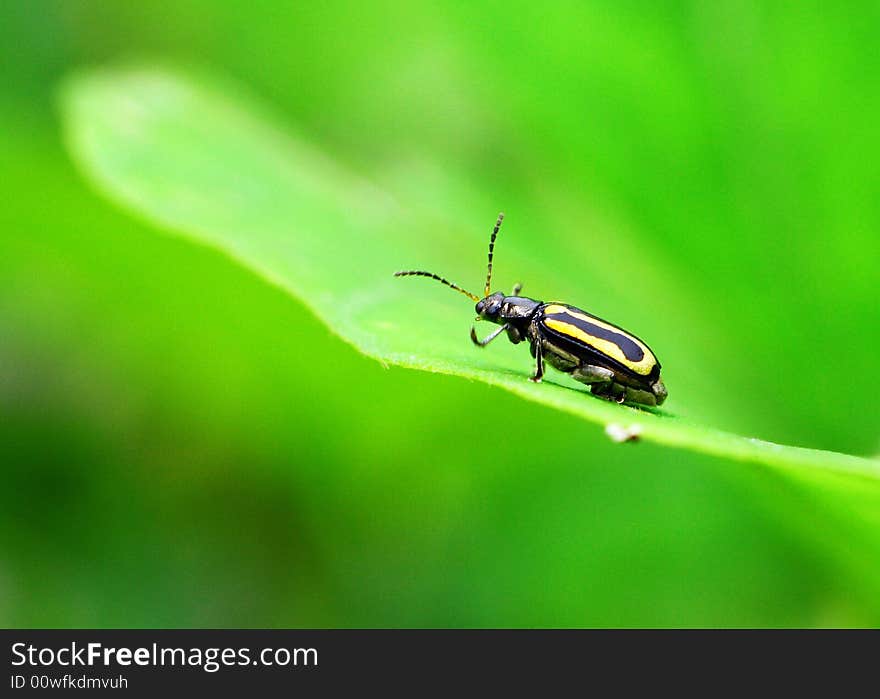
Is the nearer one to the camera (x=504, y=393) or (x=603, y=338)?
(x=603, y=338)

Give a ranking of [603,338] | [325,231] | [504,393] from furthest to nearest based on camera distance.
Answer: [504,393], [325,231], [603,338]

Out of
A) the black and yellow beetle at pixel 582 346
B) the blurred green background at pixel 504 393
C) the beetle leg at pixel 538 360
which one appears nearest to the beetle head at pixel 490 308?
the black and yellow beetle at pixel 582 346

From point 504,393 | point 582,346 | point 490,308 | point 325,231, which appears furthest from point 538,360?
point 325,231

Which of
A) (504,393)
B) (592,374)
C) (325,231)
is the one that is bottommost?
(592,374)

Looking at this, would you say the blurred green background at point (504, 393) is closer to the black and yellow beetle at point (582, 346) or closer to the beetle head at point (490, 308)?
the black and yellow beetle at point (582, 346)

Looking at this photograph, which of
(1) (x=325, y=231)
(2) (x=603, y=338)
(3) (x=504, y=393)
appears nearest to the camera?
(2) (x=603, y=338)

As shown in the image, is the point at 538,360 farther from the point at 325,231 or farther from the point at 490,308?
the point at 325,231
